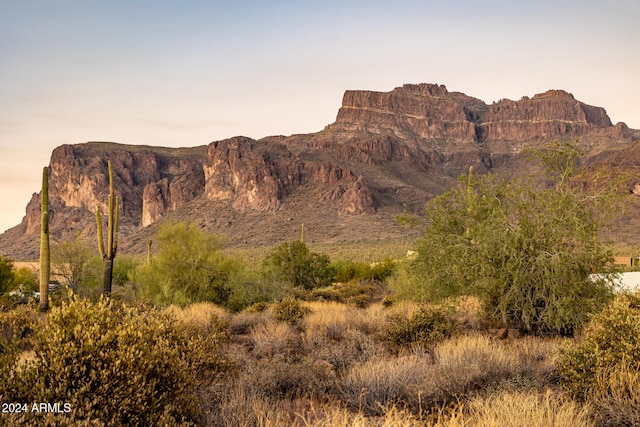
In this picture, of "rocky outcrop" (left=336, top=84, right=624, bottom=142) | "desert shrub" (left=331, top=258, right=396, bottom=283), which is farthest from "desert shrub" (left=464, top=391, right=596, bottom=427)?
"rocky outcrop" (left=336, top=84, right=624, bottom=142)

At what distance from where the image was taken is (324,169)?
111000 millimetres

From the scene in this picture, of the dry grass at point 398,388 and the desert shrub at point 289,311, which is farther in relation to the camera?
the desert shrub at point 289,311

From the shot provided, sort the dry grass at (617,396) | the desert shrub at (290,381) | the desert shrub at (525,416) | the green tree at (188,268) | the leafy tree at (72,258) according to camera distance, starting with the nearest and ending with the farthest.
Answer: the desert shrub at (525,416) → the dry grass at (617,396) → the desert shrub at (290,381) → the green tree at (188,268) → the leafy tree at (72,258)

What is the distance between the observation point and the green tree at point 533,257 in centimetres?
1018

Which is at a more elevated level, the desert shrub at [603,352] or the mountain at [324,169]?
the mountain at [324,169]

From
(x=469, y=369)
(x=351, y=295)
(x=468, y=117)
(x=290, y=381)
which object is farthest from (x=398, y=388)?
(x=468, y=117)

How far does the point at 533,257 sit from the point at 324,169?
101372 mm

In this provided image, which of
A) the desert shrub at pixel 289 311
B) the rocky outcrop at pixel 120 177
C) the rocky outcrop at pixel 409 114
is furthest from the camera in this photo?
the rocky outcrop at pixel 409 114

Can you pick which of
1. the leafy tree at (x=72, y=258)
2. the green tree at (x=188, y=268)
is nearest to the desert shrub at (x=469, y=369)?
the green tree at (x=188, y=268)

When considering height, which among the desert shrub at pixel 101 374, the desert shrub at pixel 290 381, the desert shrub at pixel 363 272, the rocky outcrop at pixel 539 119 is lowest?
the desert shrub at pixel 363 272

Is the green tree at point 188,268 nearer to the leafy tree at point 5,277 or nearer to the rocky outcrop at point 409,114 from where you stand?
the leafy tree at point 5,277

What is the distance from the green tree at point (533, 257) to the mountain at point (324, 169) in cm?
5310

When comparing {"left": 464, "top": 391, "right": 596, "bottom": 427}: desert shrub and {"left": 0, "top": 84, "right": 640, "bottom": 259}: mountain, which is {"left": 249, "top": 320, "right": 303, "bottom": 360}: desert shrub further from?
{"left": 0, "top": 84, "right": 640, "bottom": 259}: mountain

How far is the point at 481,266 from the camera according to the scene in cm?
1061
